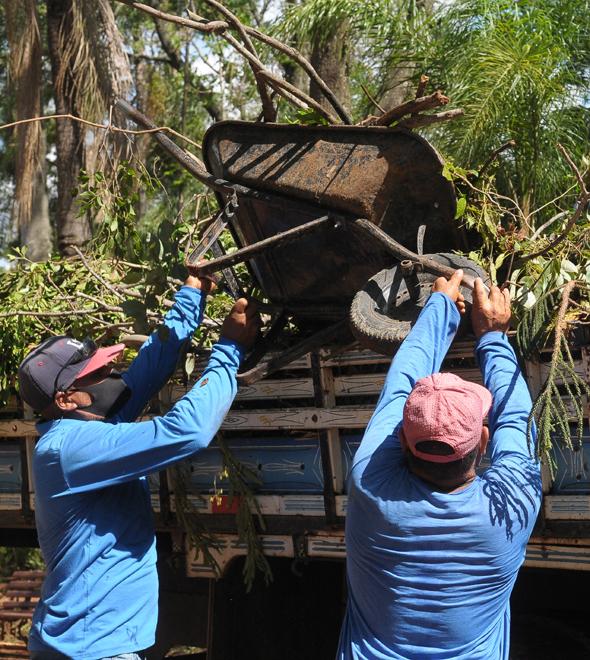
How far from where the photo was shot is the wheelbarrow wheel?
3.38 m

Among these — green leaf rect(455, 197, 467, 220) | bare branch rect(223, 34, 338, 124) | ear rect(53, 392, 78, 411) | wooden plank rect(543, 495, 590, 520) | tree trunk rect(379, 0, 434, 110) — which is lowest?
wooden plank rect(543, 495, 590, 520)

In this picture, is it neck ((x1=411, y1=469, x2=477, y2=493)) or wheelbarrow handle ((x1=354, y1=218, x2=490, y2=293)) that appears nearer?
neck ((x1=411, y1=469, x2=477, y2=493))

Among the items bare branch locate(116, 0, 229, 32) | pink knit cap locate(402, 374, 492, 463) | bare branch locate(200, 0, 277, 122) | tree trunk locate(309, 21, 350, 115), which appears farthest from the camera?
tree trunk locate(309, 21, 350, 115)

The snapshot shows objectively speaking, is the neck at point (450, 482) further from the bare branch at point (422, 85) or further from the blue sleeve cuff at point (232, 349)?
the bare branch at point (422, 85)

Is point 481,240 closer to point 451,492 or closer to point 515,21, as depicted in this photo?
point 451,492

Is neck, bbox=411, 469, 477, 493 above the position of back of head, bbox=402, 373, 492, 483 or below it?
below

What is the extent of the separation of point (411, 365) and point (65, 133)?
9556 mm

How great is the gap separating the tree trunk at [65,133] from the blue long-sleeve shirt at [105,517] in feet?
23.3

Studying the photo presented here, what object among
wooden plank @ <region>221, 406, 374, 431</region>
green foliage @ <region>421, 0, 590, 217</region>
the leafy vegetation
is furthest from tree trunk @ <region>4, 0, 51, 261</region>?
wooden plank @ <region>221, 406, 374, 431</region>

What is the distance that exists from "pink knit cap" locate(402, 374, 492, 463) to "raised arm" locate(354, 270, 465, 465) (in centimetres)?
20

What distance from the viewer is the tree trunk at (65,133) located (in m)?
10.3

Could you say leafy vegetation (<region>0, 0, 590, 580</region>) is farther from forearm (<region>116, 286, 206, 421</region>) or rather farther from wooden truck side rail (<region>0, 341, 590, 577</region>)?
forearm (<region>116, 286, 206, 421</region>)

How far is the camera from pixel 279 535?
14.6ft

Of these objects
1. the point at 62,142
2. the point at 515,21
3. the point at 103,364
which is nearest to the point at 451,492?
the point at 103,364
